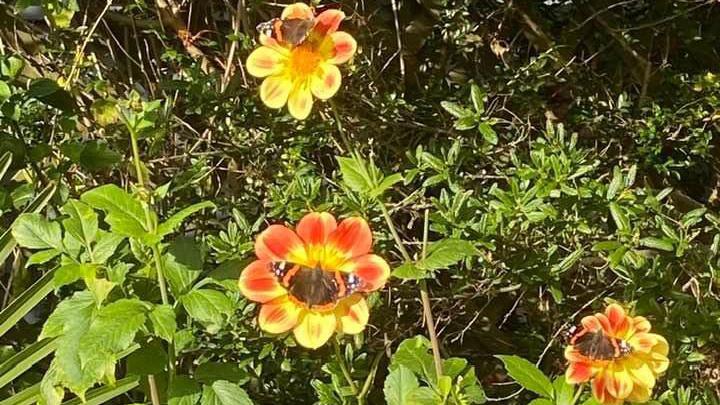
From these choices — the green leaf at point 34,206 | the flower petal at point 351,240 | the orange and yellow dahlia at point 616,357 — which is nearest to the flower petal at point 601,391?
the orange and yellow dahlia at point 616,357

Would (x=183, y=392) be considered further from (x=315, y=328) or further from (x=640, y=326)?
(x=640, y=326)

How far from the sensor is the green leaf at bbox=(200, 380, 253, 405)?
1.19 metres

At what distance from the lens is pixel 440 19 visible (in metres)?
2.19

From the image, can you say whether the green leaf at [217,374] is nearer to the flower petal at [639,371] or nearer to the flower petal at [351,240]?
the flower petal at [351,240]

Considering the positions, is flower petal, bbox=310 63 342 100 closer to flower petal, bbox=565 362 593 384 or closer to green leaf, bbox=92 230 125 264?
green leaf, bbox=92 230 125 264

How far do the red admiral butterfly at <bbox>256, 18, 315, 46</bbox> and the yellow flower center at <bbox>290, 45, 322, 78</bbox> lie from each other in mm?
14

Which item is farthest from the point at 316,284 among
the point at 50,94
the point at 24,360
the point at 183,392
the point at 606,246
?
the point at 50,94

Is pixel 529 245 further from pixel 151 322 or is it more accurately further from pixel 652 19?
pixel 652 19

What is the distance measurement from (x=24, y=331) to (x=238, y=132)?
0.55 meters

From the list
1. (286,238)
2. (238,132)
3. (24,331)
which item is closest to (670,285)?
(286,238)

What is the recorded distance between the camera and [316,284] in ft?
3.48

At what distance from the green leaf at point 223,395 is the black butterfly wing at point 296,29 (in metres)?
0.40

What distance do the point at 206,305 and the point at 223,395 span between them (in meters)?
0.12

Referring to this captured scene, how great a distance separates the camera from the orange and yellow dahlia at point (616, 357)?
116 cm
